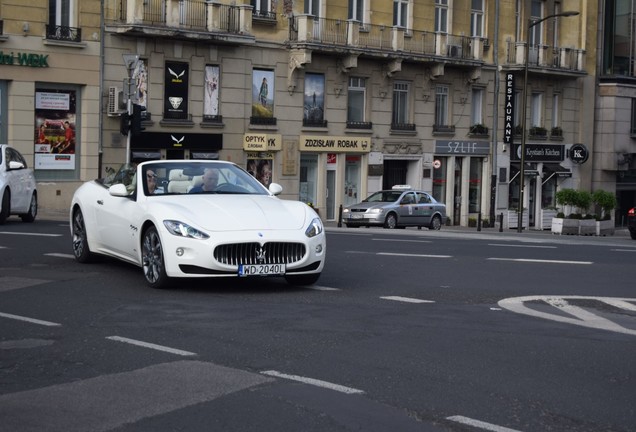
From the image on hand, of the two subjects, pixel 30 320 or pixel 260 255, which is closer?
pixel 30 320

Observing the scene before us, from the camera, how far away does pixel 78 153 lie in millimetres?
38906

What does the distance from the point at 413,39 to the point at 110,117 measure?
572 inches

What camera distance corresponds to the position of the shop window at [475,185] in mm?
53000

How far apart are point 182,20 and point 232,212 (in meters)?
28.5

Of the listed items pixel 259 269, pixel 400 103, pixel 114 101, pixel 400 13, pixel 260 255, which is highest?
pixel 400 13

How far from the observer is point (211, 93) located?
138 feet

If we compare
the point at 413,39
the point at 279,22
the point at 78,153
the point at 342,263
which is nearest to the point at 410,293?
the point at 342,263

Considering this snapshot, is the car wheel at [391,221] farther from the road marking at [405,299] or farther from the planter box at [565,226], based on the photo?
the road marking at [405,299]

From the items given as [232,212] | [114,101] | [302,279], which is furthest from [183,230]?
[114,101]

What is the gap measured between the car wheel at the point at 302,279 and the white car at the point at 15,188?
38.8ft

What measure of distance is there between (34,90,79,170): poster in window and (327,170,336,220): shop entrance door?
37.0 ft

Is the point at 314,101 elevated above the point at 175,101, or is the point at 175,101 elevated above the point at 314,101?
the point at 314,101

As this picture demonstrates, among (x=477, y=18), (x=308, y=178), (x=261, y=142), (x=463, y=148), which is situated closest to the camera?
(x=261, y=142)

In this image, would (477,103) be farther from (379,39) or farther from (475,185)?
(379,39)
